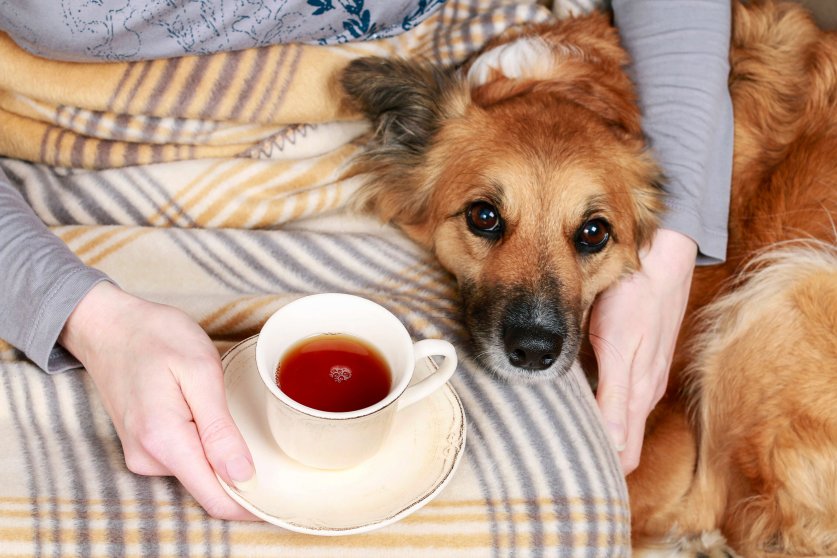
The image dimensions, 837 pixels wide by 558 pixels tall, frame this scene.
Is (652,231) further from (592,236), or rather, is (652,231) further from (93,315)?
(93,315)

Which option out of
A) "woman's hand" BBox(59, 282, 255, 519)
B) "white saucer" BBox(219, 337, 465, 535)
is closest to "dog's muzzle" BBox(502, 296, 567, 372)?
"white saucer" BBox(219, 337, 465, 535)

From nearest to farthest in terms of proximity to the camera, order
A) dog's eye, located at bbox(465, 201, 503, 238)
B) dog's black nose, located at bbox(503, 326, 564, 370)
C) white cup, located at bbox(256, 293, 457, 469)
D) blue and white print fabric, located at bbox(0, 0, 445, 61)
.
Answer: white cup, located at bbox(256, 293, 457, 469) → blue and white print fabric, located at bbox(0, 0, 445, 61) → dog's black nose, located at bbox(503, 326, 564, 370) → dog's eye, located at bbox(465, 201, 503, 238)

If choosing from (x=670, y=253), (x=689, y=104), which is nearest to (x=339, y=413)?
(x=670, y=253)

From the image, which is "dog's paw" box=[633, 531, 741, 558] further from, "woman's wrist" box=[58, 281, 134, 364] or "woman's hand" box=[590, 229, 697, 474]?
"woman's wrist" box=[58, 281, 134, 364]

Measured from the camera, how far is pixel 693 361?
1588 mm

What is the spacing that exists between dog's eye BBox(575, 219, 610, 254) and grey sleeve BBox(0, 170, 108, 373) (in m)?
0.82

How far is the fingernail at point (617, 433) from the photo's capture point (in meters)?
1.29

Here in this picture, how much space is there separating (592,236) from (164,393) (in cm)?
84

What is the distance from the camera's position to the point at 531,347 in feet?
4.05

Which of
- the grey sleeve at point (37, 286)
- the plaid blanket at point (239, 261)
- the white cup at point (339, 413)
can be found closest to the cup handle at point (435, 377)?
the white cup at point (339, 413)

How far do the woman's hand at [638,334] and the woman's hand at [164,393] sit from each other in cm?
68

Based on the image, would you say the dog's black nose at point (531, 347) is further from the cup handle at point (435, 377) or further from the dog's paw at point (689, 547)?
the dog's paw at point (689, 547)

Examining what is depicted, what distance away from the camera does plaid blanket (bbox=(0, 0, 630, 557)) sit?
97cm

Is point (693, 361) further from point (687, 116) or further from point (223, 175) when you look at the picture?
point (223, 175)
